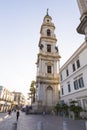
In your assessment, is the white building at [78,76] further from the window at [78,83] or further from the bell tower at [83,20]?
the bell tower at [83,20]

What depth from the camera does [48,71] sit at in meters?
35.3

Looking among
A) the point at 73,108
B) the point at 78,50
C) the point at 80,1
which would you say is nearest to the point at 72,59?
the point at 78,50

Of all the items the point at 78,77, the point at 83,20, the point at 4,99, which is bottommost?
the point at 4,99

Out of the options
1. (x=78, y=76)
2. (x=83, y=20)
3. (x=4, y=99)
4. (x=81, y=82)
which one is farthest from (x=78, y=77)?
(x=4, y=99)

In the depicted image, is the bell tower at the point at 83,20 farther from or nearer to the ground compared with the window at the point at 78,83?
farther from the ground

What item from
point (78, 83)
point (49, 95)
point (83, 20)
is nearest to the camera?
point (83, 20)

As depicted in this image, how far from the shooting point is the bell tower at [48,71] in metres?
31.4

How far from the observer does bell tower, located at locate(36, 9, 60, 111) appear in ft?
103

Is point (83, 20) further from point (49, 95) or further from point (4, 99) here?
point (4, 99)

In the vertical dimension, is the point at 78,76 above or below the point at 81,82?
above

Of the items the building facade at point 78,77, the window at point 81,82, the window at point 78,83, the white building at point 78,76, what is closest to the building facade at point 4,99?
the building facade at point 78,77

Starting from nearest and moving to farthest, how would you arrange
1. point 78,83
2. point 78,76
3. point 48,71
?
point 78,83 → point 78,76 → point 48,71

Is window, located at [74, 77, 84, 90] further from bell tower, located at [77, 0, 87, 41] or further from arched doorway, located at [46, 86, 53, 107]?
bell tower, located at [77, 0, 87, 41]

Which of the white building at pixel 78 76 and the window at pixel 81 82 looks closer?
the white building at pixel 78 76
